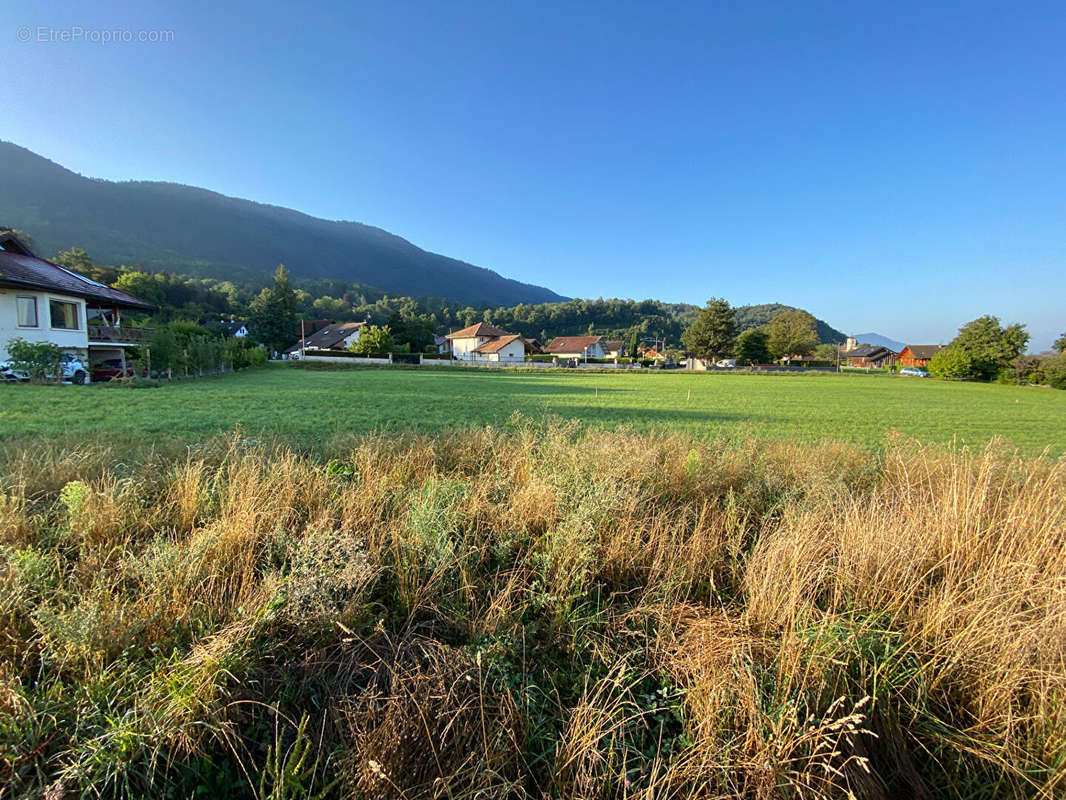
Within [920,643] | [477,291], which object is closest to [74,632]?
[920,643]

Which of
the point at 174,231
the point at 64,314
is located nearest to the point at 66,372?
the point at 64,314

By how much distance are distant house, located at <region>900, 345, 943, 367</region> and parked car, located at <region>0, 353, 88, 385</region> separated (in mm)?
138325

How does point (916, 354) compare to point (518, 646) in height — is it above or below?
above

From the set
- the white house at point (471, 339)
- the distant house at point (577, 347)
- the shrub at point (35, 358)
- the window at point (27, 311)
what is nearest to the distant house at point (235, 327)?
the white house at point (471, 339)

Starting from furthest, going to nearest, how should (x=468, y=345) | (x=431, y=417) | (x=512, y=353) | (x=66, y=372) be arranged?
(x=468, y=345) < (x=512, y=353) < (x=66, y=372) < (x=431, y=417)

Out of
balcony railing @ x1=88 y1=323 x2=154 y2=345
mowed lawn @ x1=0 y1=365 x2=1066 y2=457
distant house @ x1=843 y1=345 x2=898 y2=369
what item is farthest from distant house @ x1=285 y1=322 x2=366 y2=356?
distant house @ x1=843 y1=345 x2=898 y2=369

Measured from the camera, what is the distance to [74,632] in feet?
6.59

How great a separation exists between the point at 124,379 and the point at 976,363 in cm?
7975

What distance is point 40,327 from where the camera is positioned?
19.9 m

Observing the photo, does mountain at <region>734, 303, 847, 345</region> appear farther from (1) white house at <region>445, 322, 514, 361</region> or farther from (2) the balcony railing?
(2) the balcony railing

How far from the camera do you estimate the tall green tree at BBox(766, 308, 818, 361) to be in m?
78.4

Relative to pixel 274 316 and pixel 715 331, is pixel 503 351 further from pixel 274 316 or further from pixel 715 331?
pixel 274 316

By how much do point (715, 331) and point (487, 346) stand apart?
127 feet

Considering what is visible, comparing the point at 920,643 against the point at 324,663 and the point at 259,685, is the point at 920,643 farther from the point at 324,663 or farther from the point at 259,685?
the point at 259,685
